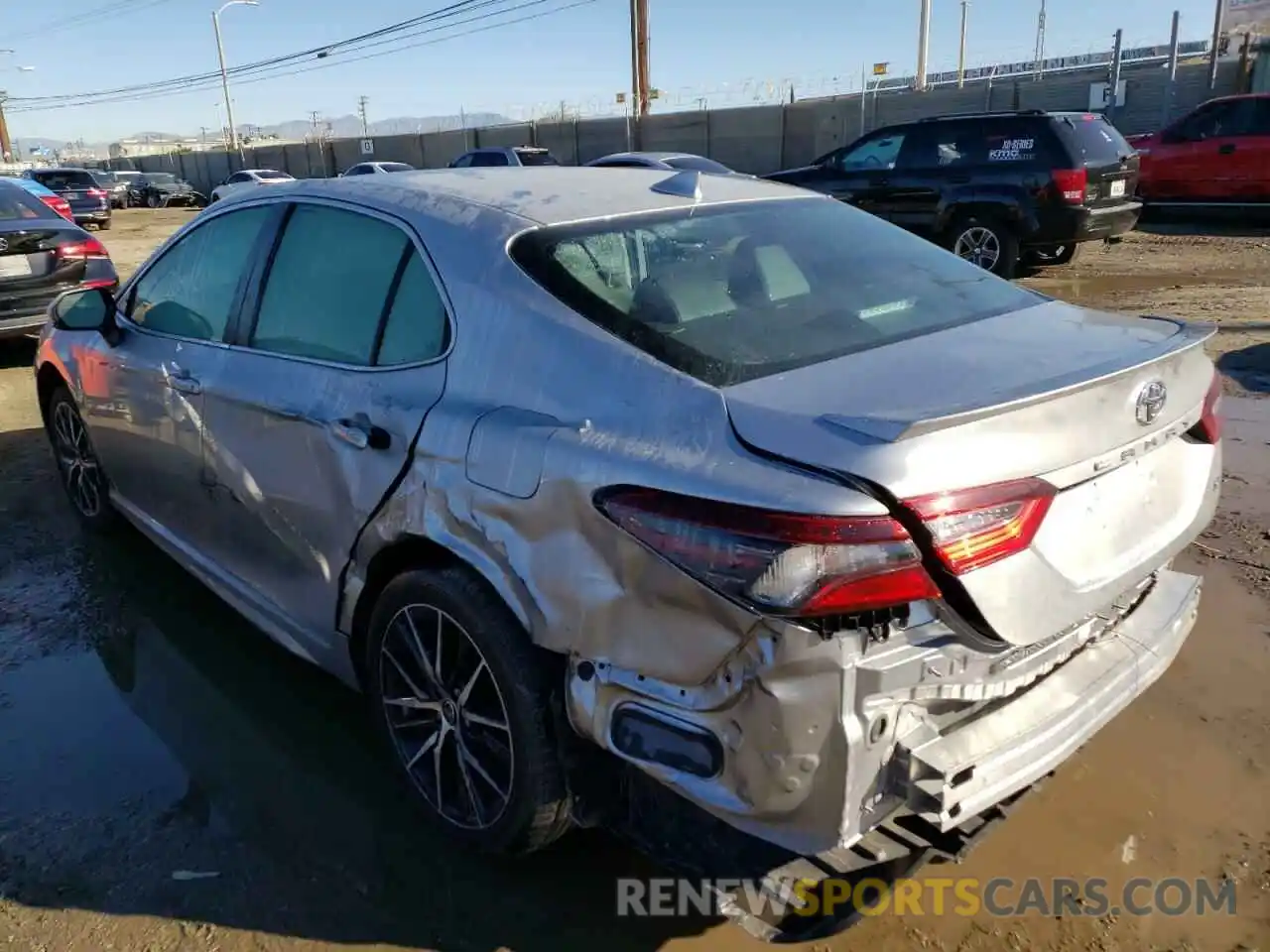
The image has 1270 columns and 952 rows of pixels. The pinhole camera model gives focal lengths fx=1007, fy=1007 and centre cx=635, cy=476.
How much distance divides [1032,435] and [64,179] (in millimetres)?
33334

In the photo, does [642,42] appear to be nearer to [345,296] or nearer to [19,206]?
[19,206]

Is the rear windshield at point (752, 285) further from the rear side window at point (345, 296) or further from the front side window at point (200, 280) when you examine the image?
the front side window at point (200, 280)

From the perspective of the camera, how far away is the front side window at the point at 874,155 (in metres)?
11.9

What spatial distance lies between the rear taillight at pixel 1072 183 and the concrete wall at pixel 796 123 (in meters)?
12.8

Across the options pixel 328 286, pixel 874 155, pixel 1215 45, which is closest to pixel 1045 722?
pixel 328 286

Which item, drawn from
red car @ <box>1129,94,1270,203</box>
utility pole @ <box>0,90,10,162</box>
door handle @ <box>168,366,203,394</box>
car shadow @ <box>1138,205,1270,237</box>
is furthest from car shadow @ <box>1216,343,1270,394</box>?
utility pole @ <box>0,90,10,162</box>

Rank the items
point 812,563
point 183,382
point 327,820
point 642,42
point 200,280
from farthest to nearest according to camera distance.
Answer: point 642,42, point 200,280, point 183,382, point 327,820, point 812,563

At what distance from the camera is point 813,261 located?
9.53 ft

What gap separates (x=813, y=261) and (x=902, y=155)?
976 cm

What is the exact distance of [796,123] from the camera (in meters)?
29.6

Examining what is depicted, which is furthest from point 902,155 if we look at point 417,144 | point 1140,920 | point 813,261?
point 417,144

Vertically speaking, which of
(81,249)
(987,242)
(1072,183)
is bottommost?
(987,242)

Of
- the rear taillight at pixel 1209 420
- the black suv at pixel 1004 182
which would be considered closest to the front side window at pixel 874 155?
the black suv at pixel 1004 182

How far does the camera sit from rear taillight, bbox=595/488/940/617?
5.93 ft
